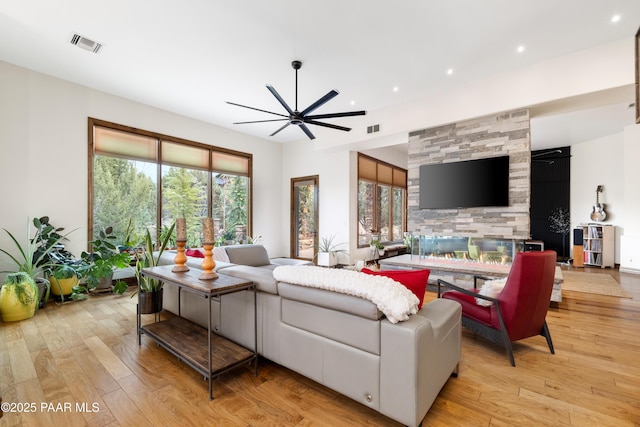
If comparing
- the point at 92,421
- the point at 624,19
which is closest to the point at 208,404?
the point at 92,421

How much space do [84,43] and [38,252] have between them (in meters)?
2.87

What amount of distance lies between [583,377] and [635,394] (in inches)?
10.7

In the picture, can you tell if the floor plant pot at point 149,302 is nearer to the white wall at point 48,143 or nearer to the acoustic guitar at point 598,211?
the white wall at point 48,143

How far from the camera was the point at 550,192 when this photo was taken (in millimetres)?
8398

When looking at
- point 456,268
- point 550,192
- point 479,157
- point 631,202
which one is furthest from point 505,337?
point 550,192

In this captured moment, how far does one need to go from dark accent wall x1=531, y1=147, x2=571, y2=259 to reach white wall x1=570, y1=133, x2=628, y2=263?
0.18 m

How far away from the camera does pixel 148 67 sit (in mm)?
4012

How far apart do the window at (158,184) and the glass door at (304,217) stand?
139 cm

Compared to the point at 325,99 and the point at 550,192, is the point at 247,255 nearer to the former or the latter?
the point at 325,99

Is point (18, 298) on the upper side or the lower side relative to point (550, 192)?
lower

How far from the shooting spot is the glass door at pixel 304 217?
7.42m

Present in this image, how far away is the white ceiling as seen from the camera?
2.89 m

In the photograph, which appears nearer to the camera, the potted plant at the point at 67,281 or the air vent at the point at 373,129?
the potted plant at the point at 67,281

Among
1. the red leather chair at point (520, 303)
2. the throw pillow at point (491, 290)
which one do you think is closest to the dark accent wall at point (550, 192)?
the red leather chair at point (520, 303)
